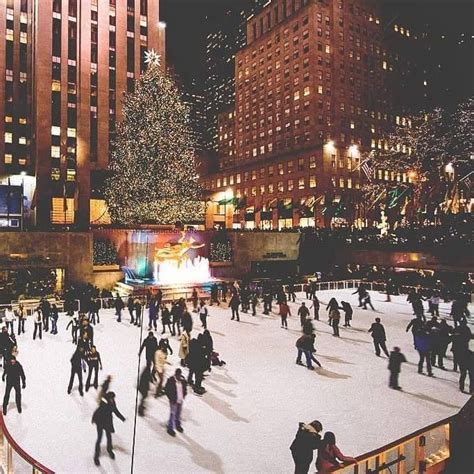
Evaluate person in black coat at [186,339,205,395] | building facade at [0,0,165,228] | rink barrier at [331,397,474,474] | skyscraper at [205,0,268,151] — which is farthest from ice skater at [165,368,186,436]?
skyscraper at [205,0,268,151]

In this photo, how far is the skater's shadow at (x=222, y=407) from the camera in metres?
9.38

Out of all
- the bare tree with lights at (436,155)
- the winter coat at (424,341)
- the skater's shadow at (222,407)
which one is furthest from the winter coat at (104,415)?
the bare tree with lights at (436,155)

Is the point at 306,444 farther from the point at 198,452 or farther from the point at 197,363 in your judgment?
the point at 197,363

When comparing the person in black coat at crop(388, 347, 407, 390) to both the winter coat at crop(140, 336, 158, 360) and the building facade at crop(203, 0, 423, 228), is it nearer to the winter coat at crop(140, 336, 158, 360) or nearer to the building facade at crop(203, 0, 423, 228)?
the winter coat at crop(140, 336, 158, 360)

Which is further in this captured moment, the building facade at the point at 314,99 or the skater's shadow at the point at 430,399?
the building facade at the point at 314,99

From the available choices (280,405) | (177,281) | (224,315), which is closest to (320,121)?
(177,281)

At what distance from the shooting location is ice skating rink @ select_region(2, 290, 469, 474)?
780 centimetres

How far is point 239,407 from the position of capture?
9.98 metres

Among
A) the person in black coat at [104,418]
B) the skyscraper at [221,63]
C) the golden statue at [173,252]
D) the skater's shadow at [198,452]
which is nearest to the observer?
the skater's shadow at [198,452]

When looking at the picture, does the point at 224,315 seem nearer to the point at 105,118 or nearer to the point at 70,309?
the point at 70,309

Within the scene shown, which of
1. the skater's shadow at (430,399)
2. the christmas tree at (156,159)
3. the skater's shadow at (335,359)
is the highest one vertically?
the christmas tree at (156,159)

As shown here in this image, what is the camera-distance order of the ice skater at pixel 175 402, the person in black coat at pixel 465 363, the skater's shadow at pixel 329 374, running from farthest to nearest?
the skater's shadow at pixel 329 374, the person in black coat at pixel 465 363, the ice skater at pixel 175 402

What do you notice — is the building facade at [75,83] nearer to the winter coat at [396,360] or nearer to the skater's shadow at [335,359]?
the skater's shadow at [335,359]

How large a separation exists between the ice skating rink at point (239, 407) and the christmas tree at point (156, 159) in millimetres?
18877
